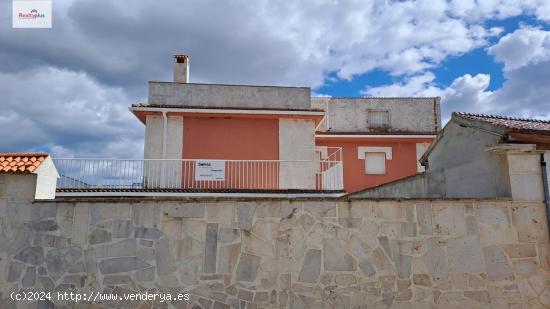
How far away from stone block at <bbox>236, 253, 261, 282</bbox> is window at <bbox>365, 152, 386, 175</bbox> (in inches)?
566

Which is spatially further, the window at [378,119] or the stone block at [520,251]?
the window at [378,119]

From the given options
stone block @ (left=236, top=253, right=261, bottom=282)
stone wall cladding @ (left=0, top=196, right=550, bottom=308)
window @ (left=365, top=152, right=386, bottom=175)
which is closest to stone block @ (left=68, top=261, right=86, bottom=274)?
stone wall cladding @ (left=0, top=196, right=550, bottom=308)

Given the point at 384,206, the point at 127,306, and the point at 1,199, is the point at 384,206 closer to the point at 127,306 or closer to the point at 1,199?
the point at 127,306

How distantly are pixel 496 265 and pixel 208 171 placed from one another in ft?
33.2

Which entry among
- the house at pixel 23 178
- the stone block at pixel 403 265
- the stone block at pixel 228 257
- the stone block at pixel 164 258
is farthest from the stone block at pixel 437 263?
the house at pixel 23 178

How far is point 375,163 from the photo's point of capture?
1945 centimetres

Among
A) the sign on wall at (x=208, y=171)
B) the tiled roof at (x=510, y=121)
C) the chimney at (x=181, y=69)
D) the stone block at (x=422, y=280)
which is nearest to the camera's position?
the stone block at (x=422, y=280)

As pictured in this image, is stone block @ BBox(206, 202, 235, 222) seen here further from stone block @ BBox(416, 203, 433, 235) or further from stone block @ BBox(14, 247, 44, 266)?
stone block @ BBox(416, 203, 433, 235)

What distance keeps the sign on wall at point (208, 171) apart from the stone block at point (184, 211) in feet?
27.7

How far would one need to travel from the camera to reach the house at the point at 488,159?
615 cm

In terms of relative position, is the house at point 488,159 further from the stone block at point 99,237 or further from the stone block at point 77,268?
the stone block at point 77,268

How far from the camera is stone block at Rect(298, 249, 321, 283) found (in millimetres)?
5742

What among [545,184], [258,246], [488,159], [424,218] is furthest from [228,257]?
[545,184]

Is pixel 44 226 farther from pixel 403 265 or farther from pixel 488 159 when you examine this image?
pixel 488 159
